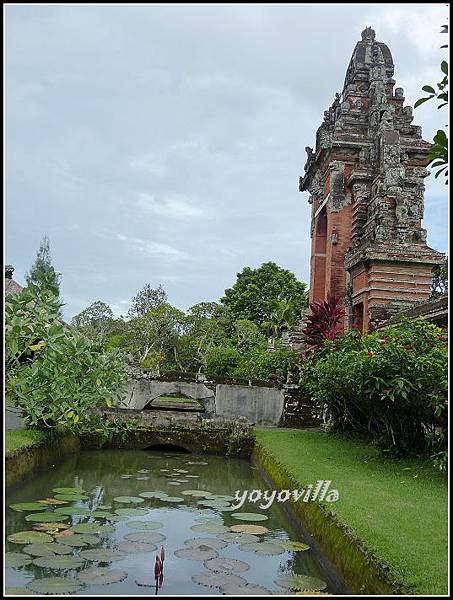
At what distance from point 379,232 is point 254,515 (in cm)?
1011

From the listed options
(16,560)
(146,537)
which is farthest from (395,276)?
(16,560)

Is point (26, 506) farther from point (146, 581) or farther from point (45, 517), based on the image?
point (146, 581)

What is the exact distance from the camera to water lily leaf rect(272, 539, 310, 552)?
6695 millimetres

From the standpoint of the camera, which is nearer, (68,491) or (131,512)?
(131,512)

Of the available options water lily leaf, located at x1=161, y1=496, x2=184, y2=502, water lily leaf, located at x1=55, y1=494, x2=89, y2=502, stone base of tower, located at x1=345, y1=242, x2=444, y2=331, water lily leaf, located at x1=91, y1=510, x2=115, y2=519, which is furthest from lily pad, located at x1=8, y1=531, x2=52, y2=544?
stone base of tower, located at x1=345, y1=242, x2=444, y2=331

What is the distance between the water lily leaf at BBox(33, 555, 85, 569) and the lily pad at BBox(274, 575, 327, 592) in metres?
1.84

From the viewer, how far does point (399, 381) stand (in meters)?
8.64

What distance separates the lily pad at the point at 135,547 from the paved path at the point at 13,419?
6308 millimetres

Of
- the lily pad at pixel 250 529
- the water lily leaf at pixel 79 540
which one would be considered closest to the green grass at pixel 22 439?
the water lily leaf at pixel 79 540

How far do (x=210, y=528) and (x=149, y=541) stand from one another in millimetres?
927

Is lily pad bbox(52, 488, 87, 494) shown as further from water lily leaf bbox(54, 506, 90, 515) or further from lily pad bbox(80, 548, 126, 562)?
lily pad bbox(80, 548, 126, 562)

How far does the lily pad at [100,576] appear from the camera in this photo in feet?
17.7

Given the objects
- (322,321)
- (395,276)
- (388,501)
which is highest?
(395,276)

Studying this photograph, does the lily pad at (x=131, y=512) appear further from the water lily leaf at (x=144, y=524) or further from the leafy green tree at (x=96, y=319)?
the leafy green tree at (x=96, y=319)
